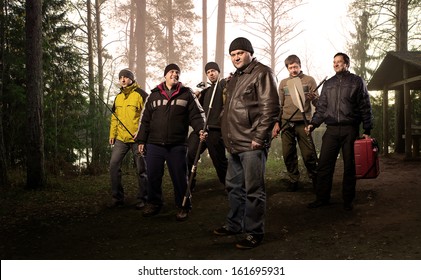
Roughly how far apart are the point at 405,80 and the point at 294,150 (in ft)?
18.7

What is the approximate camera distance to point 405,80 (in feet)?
33.6

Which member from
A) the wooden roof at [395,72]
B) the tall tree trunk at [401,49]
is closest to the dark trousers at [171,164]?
the wooden roof at [395,72]

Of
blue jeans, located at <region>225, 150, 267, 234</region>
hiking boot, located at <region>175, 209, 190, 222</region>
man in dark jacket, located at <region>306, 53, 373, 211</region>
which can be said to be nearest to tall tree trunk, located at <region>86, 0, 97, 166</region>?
hiking boot, located at <region>175, 209, 190, 222</region>

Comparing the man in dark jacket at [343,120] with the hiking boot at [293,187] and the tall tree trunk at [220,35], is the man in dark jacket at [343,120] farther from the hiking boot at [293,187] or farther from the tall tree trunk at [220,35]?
the tall tree trunk at [220,35]

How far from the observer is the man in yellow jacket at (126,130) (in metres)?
6.00

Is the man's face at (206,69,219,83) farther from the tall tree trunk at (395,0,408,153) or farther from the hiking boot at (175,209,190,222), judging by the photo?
the tall tree trunk at (395,0,408,153)

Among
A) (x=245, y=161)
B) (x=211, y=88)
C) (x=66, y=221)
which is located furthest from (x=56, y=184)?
(x=245, y=161)

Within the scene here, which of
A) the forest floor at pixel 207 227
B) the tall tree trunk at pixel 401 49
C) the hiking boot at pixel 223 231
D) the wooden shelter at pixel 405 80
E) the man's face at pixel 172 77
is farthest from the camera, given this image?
the tall tree trunk at pixel 401 49

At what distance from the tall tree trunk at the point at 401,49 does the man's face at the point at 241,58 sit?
9371 mm

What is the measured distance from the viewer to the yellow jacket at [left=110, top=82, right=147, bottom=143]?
19.7 ft

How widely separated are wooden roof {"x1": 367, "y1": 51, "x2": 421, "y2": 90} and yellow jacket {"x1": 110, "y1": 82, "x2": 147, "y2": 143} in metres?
7.25

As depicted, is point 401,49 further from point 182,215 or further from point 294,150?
point 182,215

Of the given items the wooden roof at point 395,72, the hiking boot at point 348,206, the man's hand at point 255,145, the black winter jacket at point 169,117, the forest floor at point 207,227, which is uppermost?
the wooden roof at point 395,72

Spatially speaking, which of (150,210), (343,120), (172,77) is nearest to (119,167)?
(150,210)
